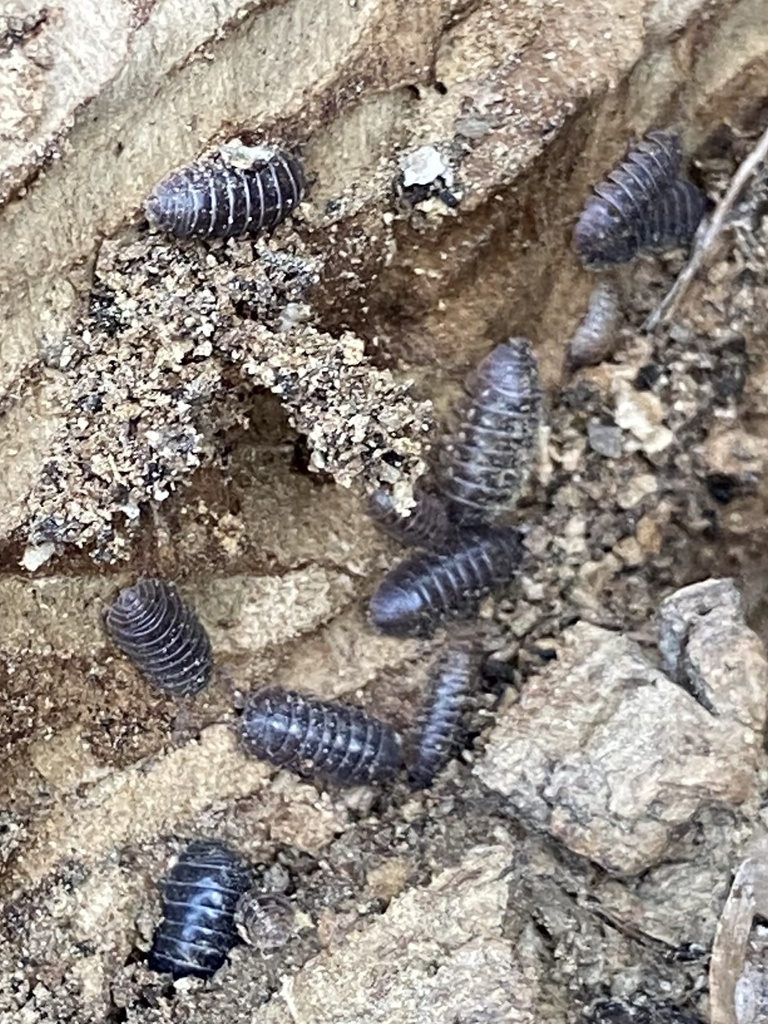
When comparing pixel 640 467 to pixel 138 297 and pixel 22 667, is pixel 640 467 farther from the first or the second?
pixel 22 667

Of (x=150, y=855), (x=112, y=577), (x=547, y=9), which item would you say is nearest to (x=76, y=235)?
(x=112, y=577)

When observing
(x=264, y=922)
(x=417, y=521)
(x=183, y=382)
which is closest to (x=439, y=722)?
(x=417, y=521)

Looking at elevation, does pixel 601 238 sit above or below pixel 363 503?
above

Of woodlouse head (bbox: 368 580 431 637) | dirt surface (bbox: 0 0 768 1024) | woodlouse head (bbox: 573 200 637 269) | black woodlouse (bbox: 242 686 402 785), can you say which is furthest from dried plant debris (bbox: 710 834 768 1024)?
woodlouse head (bbox: 573 200 637 269)

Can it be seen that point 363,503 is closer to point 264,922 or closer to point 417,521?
point 417,521

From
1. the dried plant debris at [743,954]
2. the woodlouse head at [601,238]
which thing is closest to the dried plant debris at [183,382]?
the woodlouse head at [601,238]

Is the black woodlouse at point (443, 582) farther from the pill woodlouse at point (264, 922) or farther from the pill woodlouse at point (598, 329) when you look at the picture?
the pill woodlouse at point (264, 922)
